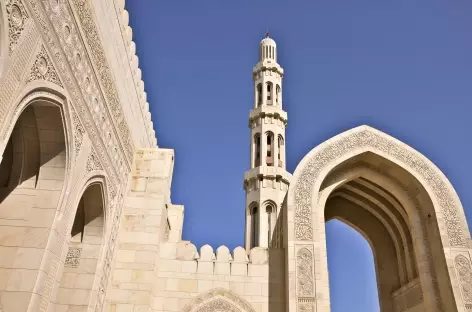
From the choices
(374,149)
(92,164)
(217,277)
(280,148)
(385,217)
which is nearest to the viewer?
(92,164)

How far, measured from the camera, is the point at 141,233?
7922 mm

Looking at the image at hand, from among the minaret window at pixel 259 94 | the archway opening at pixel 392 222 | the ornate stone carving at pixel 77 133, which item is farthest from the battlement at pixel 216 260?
the minaret window at pixel 259 94

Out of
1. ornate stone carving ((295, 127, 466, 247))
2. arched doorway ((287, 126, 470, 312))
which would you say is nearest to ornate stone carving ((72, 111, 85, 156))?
arched doorway ((287, 126, 470, 312))

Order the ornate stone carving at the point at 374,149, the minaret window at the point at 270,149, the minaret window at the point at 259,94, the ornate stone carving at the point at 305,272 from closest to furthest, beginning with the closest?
the ornate stone carving at the point at 305,272
the ornate stone carving at the point at 374,149
the minaret window at the point at 270,149
the minaret window at the point at 259,94

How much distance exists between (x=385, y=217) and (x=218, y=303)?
224 inches

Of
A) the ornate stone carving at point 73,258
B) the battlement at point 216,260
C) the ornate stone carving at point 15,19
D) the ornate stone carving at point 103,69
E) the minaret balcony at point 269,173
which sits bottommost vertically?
the ornate stone carving at point 73,258

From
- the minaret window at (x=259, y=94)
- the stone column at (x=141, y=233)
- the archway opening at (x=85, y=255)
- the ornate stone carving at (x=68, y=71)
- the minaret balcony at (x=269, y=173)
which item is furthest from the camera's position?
the minaret window at (x=259, y=94)

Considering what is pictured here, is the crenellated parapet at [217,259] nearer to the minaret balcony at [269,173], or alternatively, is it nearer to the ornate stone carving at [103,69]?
the ornate stone carving at [103,69]

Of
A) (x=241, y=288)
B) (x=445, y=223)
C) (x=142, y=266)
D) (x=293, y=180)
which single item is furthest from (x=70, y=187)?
(x=445, y=223)

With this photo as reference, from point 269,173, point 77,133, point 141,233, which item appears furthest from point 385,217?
point 77,133

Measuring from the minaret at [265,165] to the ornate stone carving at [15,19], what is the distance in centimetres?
1255

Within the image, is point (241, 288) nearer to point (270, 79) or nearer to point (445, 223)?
point (445, 223)

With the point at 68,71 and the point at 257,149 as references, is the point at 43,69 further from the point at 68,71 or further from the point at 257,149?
the point at 257,149

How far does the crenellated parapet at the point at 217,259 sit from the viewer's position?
8258mm
